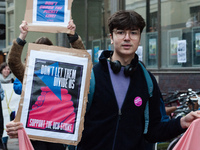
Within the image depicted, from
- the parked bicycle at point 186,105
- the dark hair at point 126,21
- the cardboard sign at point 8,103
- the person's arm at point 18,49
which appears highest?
the dark hair at point 126,21

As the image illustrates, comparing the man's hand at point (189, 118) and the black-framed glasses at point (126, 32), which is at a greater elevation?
the black-framed glasses at point (126, 32)

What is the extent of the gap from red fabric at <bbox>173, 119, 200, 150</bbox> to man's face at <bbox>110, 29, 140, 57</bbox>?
2.28ft

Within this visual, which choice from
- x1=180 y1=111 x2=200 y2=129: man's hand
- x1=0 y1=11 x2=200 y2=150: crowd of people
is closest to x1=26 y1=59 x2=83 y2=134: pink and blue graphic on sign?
x1=0 y1=11 x2=200 y2=150: crowd of people

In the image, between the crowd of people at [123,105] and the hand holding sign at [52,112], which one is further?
the hand holding sign at [52,112]

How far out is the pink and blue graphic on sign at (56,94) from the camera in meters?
3.17

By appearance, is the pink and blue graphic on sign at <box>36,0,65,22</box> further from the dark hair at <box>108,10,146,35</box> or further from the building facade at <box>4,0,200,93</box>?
the building facade at <box>4,0,200,93</box>

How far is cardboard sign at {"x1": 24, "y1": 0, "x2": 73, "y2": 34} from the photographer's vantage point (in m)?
3.67

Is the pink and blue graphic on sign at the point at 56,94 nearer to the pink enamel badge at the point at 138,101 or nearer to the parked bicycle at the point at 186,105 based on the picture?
the pink enamel badge at the point at 138,101

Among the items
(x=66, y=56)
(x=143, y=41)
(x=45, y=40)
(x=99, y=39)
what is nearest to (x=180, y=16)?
(x=143, y=41)

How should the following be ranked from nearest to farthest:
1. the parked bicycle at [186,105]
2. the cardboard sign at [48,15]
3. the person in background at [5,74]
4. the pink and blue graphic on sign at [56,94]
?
1. the pink and blue graphic on sign at [56,94]
2. the cardboard sign at [48,15]
3. the parked bicycle at [186,105]
4. the person in background at [5,74]

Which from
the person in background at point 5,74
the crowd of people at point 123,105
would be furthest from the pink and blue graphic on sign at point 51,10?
the person in background at point 5,74

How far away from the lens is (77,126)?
3152 mm

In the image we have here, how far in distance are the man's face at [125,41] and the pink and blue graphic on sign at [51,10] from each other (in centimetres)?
83

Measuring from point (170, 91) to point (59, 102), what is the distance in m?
7.92
